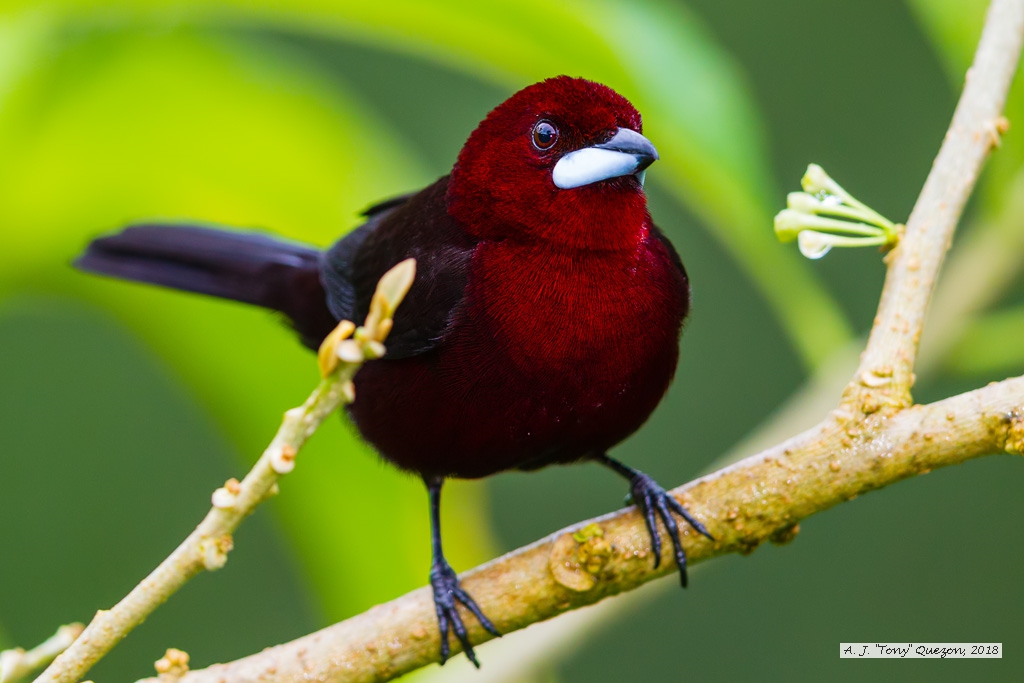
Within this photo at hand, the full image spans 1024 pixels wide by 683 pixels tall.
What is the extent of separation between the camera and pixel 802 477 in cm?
215

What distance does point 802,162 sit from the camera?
552 centimetres

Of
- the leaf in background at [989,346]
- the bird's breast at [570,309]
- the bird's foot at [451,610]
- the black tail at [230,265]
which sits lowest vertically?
the bird's foot at [451,610]

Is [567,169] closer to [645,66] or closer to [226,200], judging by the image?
[645,66]

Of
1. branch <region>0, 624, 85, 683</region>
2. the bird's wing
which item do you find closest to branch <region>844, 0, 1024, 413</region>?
the bird's wing

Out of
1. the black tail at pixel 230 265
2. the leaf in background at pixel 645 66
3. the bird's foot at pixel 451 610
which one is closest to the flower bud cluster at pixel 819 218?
the leaf in background at pixel 645 66

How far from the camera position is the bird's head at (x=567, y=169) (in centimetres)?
251

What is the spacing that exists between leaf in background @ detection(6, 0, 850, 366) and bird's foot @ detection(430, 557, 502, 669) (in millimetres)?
1050

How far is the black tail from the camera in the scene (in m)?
3.62

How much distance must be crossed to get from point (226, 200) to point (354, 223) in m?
0.39

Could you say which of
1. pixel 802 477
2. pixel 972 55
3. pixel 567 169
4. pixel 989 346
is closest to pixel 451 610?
pixel 802 477

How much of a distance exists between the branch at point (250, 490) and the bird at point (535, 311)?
85 centimetres

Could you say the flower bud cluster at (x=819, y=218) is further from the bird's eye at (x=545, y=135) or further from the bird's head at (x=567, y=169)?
the bird's eye at (x=545, y=135)

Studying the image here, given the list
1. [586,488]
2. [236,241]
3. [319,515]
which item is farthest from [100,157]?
[586,488]

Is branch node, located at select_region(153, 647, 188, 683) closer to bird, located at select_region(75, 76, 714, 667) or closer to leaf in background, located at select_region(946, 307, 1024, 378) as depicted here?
bird, located at select_region(75, 76, 714, 667)
